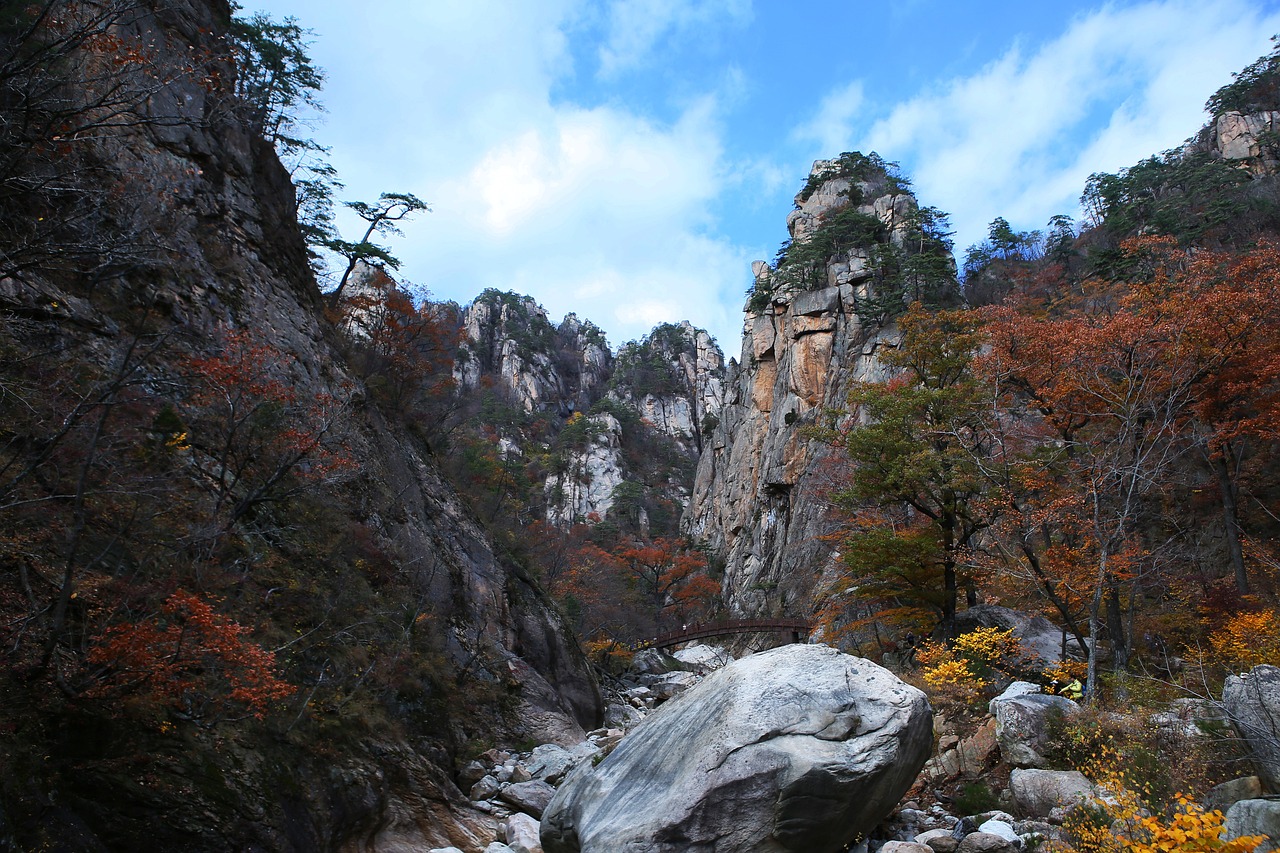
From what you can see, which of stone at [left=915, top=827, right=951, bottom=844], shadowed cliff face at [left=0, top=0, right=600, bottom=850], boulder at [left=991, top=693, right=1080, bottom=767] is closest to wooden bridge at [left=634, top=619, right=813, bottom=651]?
shadowed cliff face at [left=0, top=0, right=600, bottom=850]

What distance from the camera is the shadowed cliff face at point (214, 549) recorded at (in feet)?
19.8

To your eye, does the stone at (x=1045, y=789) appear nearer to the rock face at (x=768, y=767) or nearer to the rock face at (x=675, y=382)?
the rock face at (x=768, y=767)

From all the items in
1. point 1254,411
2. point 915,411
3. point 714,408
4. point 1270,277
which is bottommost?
point 1254,411

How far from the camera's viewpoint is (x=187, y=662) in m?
6.31

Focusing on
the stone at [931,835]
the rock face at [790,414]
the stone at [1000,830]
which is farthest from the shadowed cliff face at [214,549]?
the rock face at [790,414]

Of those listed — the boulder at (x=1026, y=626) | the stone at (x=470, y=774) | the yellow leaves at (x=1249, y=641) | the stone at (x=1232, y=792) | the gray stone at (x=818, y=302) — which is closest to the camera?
the stone at (x=1232, y=792)

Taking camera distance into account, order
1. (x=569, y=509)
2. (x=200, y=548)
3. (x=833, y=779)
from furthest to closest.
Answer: (x=569, y=509), (x=200, y=548), (x=833, y=779)

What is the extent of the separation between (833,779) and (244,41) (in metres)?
26.9

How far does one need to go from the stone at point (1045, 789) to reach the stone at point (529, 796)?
643 cm

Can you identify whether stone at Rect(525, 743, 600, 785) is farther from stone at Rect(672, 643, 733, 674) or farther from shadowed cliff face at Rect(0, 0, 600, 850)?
stone at Rect(672, 643, 733, 674)

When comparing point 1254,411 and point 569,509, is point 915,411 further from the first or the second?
point 569,509

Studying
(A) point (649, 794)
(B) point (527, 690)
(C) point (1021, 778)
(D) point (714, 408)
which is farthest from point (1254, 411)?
(D) point (714, 408)

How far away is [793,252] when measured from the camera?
1704 inches

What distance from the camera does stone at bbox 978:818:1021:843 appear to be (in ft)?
A: 19.9
